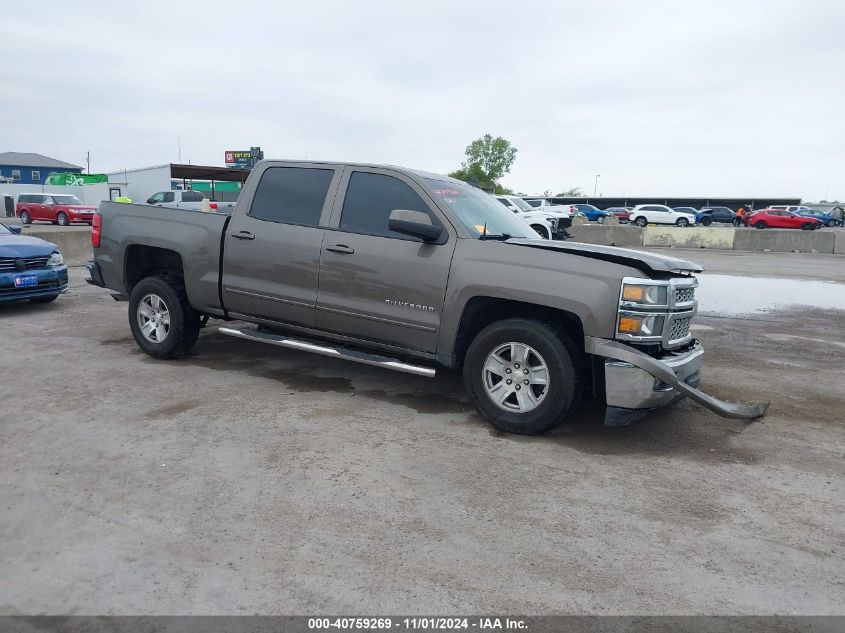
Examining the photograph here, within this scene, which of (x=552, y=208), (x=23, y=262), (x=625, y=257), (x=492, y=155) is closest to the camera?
(x=625, y=257)

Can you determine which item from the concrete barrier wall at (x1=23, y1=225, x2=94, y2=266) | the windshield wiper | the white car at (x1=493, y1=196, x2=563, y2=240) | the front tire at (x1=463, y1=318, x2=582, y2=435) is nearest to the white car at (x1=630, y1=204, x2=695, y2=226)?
the white car at (x1=493, y1=196, x2=563, y2=240)

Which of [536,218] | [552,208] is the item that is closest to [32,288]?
[536,218]

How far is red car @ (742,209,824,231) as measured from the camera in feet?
136

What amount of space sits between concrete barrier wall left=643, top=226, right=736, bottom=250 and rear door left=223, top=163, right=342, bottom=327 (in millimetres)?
25073

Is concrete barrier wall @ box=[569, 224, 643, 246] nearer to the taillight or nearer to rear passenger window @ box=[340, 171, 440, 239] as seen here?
the taillight

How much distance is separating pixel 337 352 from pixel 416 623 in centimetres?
311

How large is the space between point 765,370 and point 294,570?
582 centimetres

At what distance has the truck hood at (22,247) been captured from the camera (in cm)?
878

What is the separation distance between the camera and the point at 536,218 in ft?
67.6

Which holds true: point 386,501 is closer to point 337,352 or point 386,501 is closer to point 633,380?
point 633,380

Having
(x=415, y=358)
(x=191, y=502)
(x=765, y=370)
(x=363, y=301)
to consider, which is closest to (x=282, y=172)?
(x=363, y=301)

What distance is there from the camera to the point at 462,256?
494 cm

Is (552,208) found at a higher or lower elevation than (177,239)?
higher

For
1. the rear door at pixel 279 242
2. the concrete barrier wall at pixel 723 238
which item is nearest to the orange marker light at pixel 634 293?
the rear door at pixel 279 242
